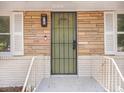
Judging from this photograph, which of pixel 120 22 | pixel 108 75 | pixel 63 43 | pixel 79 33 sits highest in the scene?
pixel 120 22

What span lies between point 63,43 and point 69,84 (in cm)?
204

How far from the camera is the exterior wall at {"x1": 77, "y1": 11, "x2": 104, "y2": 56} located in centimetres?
1198

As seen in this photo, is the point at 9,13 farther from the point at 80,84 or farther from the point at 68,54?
the point at 80,84

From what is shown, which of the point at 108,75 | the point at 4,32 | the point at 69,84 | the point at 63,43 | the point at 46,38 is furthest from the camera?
the point at 63,43

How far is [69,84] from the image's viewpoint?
10656 mm

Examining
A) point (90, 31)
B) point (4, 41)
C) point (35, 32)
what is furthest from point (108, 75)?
point (4, 41)

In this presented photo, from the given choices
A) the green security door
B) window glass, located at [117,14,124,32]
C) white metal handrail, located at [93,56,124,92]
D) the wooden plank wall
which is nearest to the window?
the wooden plank wall

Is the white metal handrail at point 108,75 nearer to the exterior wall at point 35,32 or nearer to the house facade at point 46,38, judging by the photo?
the house facade at point 46,38

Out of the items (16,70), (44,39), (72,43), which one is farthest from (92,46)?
(16,70)

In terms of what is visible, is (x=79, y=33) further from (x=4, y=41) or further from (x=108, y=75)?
(x=4, y=41)

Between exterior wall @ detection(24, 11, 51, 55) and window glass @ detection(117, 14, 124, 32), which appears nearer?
exterior wall @ detection(24, 11, 51, 55)

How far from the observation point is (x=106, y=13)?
11945mm

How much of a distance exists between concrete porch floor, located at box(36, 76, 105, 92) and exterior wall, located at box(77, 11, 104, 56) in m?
1.05

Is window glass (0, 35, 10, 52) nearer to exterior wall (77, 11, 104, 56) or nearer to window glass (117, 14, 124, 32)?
exterior wall (77, 11, 104, 56)
